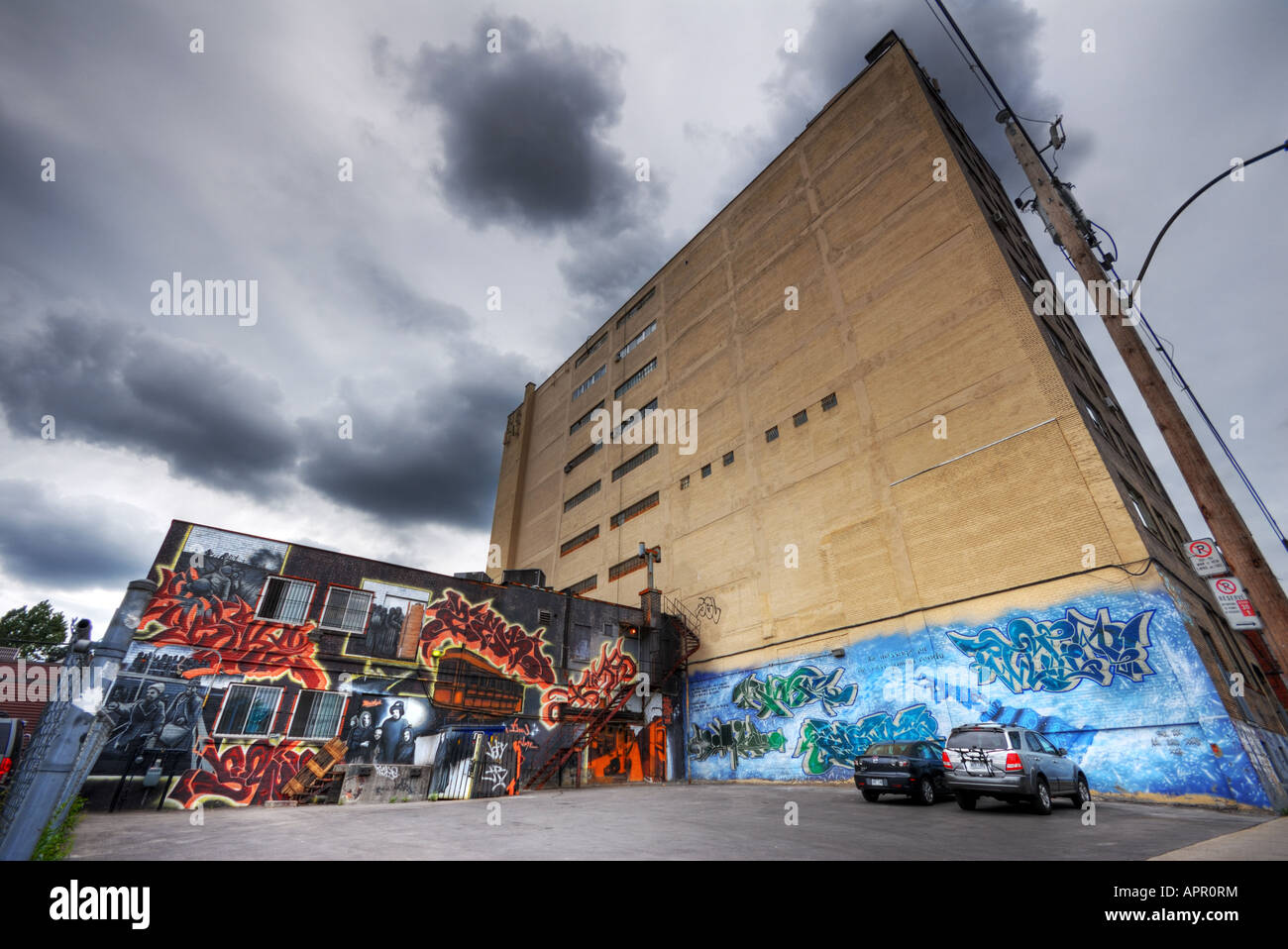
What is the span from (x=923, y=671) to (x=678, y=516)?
13790mm

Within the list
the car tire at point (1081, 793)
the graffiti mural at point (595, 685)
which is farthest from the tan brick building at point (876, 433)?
the car tire at point (1081, 793)

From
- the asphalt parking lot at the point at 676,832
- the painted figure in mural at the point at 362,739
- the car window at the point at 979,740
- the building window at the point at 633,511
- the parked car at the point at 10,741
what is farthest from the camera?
the building window at the point at 633,511

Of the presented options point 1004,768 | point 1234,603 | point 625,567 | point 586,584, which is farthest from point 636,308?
point 1234,603

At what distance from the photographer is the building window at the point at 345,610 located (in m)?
17.7

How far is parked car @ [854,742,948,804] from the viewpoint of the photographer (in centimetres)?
1224

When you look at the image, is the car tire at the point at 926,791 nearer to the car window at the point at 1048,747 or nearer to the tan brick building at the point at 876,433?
the car window at the point at 1048,747

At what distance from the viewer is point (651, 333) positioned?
36.1 meters

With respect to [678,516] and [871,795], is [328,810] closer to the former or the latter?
[871,795]

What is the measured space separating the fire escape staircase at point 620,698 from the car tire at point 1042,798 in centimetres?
1480

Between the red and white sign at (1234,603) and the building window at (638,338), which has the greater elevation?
the building window at (638,338)

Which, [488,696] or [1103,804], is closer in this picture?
[1103,804]

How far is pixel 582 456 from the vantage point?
3866 centimetres
